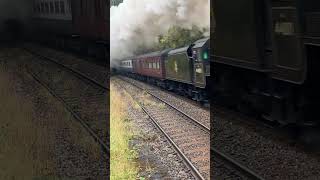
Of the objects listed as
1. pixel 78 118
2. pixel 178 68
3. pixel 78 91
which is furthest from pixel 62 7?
pixel 178 68

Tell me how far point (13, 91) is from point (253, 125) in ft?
5.36

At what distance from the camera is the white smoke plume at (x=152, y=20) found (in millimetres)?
1955

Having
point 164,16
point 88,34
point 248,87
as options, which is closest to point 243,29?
point 248,87

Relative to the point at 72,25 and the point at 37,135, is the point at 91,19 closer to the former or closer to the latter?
the point at 72,25

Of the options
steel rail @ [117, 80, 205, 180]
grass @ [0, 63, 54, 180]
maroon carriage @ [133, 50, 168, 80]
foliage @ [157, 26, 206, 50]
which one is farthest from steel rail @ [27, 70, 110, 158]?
foliage @ [157, 26, 206, 50]

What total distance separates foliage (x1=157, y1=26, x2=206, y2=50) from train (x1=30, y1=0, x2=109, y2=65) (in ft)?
0.91

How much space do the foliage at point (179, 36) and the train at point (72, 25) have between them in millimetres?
277

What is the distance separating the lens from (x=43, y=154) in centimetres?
184

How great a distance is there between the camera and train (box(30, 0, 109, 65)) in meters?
1.98

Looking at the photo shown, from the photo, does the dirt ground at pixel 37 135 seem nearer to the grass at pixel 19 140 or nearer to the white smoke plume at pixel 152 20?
the grass at pixel 19 140

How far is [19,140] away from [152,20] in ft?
2.61

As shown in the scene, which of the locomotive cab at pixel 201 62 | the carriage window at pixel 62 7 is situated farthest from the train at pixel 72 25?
the locomotive cab at pixel 201 62

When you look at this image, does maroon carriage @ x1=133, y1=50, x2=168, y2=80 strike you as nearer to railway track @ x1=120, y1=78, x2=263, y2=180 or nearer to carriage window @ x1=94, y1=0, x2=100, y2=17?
railway track @ x1=120, y1=78, x2=263, y2=180

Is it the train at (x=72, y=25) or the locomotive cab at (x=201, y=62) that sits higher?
the train at (x=72, y=25)
